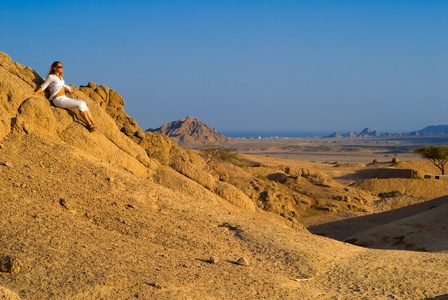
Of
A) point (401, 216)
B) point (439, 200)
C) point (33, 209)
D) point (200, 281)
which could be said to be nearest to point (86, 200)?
point (33, 209)

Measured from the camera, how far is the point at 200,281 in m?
4.83

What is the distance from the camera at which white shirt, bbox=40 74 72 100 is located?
7.36 meters

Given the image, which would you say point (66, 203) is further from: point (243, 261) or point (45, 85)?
point (45, 85)

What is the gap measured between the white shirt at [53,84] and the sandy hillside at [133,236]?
0.64ft

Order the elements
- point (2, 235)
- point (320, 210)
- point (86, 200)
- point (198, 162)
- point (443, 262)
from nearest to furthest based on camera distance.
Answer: point (2, 235)
point (86, 200)
point (443, 262)
point (198, 162)
point (320, 210)

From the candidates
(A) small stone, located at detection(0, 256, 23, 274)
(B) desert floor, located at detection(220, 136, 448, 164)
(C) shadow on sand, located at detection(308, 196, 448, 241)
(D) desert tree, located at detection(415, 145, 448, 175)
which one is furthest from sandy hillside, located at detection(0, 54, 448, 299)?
(B) desert floor, located at detection(220, 136, 448, 164)

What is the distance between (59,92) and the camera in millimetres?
7559

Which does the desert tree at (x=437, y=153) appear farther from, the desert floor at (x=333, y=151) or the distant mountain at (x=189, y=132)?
the distant mountain at (x=189, y=132)

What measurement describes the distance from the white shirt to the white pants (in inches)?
5.0

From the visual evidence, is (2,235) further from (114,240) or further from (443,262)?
(443,262)

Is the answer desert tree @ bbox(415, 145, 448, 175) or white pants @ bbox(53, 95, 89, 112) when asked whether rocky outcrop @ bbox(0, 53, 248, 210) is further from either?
desert tree @ bbox(415, 145, 448, 175)

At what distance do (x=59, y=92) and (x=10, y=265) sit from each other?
3.98 metres

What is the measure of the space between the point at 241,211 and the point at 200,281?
3.68 metres

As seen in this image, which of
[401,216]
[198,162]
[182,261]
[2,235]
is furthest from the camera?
[401,216]
